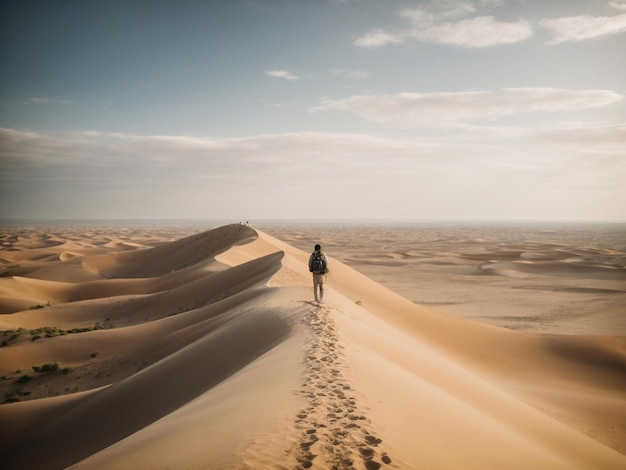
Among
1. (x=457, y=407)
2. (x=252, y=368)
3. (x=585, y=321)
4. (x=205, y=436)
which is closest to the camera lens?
(x=205, y=436)

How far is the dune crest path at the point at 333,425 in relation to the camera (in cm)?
356

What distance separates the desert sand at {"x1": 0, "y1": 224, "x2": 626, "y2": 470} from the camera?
4.20 meters

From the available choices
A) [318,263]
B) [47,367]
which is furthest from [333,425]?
[47,367]

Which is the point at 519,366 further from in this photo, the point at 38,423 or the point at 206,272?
the point at 206,272

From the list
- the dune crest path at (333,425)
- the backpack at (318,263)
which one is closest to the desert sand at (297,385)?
the dune crest path at (333,425)

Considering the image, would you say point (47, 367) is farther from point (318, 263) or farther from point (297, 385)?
point (297, 385)

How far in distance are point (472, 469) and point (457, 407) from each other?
226cm

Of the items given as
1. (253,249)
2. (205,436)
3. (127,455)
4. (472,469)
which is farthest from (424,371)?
(253,249)

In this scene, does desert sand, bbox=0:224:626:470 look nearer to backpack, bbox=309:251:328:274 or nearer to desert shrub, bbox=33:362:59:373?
desert shrub, bbox=33:362:59:373

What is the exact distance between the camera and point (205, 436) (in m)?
4.34

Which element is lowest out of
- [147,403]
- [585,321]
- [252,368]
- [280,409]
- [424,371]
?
[585,321]

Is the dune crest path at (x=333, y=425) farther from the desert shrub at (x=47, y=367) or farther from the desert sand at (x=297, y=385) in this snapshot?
the desert shrub at (x=47, y=367)

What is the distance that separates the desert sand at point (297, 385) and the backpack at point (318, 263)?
117 cm

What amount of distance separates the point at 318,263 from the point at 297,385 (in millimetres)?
4858
